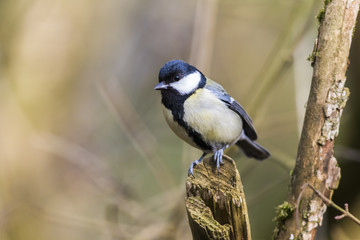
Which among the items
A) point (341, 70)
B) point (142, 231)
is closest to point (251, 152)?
point (142, 231)

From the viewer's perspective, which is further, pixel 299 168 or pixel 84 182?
pixel 84 182

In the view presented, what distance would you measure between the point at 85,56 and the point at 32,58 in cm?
56

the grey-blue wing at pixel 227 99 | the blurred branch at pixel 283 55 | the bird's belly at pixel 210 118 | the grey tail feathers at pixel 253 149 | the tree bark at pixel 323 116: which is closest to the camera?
the tree bark at pixel 323 116

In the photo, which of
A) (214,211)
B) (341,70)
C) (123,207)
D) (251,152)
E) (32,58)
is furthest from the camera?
(32,58)

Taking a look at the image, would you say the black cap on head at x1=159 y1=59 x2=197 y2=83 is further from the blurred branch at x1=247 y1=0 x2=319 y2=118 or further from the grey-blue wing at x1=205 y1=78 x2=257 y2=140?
the blurred branch at x1=247 y1=0 x2=319 y2=118

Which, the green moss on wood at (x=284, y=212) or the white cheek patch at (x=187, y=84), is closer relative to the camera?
the green moss on wood at (x=284, y=212)

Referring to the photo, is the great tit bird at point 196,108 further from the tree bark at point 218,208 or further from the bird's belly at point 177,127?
the tree bark at point 218,208

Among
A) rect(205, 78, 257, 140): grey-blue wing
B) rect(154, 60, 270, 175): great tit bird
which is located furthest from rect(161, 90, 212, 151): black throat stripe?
rect(205, 78, 257, 140): grey-blue wing

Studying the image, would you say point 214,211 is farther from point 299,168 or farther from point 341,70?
point 341,70

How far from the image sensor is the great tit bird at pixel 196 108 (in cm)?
231

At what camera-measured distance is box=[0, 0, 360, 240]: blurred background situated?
129 inches

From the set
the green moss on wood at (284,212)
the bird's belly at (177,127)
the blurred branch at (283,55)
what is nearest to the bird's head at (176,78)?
the bird's belly at (177,127)

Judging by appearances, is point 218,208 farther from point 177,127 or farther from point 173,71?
point 173,71

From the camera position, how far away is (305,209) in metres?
1.88
